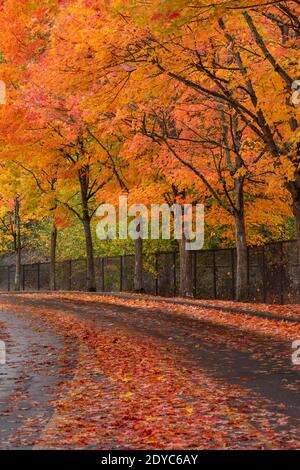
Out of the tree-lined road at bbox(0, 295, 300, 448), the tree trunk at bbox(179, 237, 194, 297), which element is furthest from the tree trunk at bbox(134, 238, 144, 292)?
the tree-lined road at bbox(0, 295, 300, 448)

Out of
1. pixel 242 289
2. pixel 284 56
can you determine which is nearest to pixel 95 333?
pixel 284 56

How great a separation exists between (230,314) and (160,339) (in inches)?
264

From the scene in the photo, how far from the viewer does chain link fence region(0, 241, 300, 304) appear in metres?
33.8

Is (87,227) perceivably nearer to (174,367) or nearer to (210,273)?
(210,273)

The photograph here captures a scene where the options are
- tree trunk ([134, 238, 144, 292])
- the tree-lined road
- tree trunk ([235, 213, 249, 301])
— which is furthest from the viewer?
tree trunk ([134, 238, 144, 292])

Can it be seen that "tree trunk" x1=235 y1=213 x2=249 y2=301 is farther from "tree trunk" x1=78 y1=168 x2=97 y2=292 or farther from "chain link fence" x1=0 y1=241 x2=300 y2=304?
"tree trunk" x1=78 y1=168 x2=97 y2=292

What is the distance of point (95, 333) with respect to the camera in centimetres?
1975

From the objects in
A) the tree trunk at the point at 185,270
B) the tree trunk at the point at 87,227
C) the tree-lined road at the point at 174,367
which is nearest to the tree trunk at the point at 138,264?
the tree trunk at the point at 87,227

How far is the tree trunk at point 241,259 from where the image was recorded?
29.4 m

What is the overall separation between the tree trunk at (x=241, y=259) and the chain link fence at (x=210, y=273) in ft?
9.00

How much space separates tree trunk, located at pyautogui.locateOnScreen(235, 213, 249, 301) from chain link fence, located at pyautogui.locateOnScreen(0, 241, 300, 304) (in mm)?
2743

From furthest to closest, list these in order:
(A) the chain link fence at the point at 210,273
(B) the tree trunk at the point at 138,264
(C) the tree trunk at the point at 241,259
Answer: (B) the tree trunk at the point at 138,264, (A) the chain link fence at the point at 210,273, (C) the tree trunk at the point at 241,259

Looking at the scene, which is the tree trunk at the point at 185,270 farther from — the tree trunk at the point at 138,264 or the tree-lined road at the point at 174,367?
the tree-lined road at the point at 174,367
